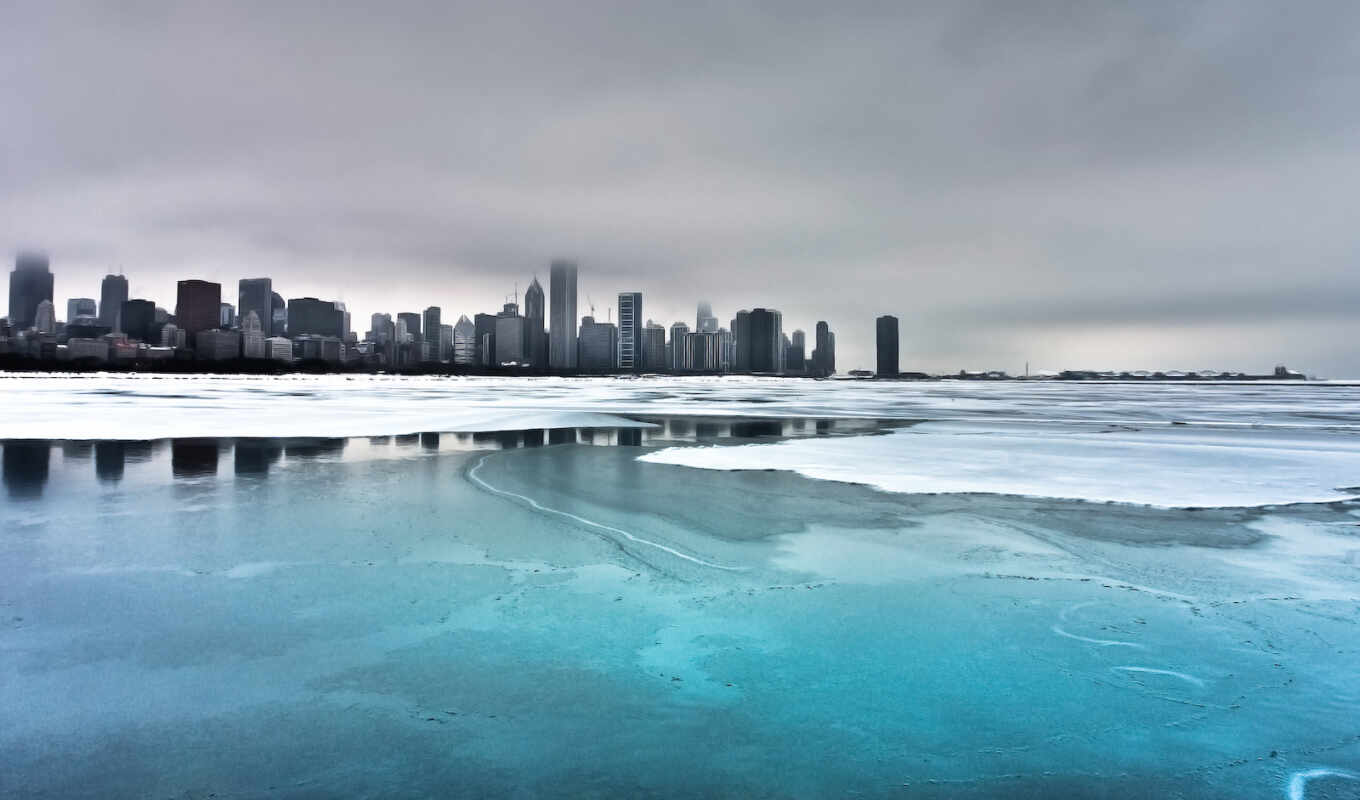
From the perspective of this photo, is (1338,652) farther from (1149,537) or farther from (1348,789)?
(1149,537)

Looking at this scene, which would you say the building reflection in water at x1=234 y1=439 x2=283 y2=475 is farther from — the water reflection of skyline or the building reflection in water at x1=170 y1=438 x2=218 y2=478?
the building reflection in water at x1=170 y1=438 x2=218 y2=478

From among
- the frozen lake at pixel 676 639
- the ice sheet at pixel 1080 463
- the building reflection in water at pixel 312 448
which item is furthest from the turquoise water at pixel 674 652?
the building reflection in water at pixel 312 448

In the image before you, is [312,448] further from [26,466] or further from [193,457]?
[26,466]

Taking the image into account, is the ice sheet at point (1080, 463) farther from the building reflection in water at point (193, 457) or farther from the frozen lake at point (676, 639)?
the building reflection in water at point (193, 457)

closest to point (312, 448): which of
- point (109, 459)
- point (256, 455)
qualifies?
point (256, 455)

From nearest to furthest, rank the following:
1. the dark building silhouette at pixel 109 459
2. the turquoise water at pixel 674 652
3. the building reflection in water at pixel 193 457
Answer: the turquoise water at pixel 674 652, the dark building silhouette at pixel 109 459, the building reflection in water at pixel 193 457
